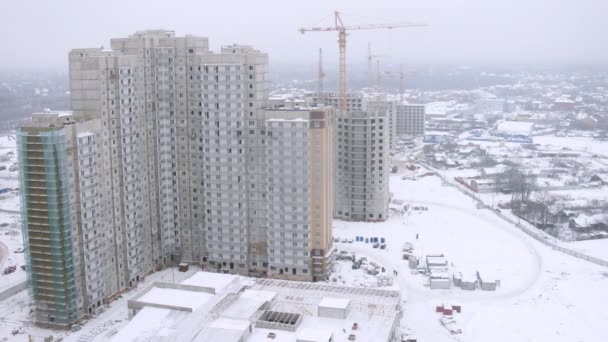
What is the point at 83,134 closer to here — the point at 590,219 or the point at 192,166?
the point at 192,166

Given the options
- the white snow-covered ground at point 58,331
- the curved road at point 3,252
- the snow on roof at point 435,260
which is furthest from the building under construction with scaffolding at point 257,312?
the curved road at point 3,252

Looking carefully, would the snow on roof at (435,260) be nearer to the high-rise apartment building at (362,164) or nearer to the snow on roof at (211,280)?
the high-rise apartment building at (362,164)

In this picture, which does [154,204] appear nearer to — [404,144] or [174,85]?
[174,85]

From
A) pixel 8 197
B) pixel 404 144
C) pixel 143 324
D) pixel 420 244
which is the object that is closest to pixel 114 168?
pixel 143 324

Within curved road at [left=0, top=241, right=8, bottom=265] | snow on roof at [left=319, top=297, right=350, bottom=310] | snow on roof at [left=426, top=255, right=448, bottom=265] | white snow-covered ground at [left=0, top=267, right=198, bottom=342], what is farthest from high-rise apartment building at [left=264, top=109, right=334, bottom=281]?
curved road at [left=0, top=241, right=8, bottom=265]

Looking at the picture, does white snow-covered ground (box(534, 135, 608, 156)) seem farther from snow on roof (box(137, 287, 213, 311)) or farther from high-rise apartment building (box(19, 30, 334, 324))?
snow on roof (box(137, 287, 213, 311))

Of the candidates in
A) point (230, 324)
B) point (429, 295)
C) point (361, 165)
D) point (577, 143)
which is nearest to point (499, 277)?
point (429, 295)

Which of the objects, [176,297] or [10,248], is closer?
[176,297]
